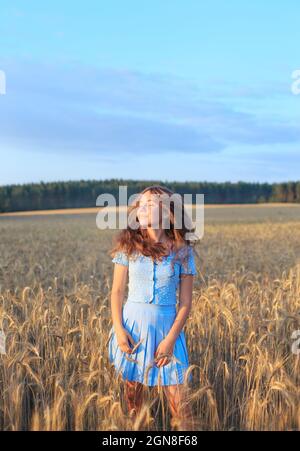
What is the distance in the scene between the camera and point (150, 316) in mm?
3422

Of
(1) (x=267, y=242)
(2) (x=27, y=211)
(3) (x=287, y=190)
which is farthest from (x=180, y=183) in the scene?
(1) (x=267, y=242)

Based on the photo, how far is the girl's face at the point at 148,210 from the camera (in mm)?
3453

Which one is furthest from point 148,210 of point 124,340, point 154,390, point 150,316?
point 154,390

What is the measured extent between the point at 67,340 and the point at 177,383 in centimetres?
159

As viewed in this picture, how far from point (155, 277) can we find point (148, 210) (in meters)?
0.42

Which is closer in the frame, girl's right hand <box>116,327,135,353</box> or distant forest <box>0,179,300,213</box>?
girl's right hand <box>116,327,135,353</box>

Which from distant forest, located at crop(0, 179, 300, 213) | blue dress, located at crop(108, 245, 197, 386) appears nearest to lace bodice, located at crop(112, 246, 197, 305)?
blue dress, located at crop(108, 245, 197, 386)

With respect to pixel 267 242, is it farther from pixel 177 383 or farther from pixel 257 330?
pixel 177 383

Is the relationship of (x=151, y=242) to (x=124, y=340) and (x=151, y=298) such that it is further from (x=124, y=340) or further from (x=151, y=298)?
(x=124, y=340)

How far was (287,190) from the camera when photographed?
63062 millimetres

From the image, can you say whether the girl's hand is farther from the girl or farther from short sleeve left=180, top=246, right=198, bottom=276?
short sleeve left=180, top=246, right=198, bottom=276

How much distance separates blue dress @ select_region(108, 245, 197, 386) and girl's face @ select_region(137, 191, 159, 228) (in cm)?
21

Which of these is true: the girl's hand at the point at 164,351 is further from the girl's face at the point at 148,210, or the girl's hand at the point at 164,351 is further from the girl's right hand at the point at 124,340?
the girl's face at the point at 148,210

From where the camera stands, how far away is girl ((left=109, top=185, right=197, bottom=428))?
11.1ft
